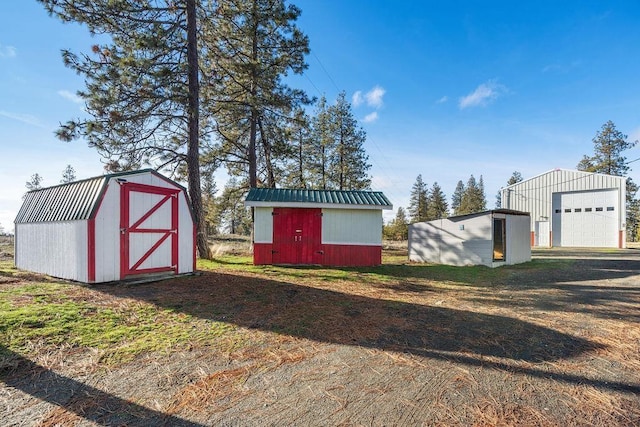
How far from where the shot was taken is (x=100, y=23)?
851cm

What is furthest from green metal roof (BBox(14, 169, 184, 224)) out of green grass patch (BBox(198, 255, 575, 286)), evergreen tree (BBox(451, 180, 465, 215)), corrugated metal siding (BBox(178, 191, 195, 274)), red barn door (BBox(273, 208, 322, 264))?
evergreen tree (BBox(451, 180, 465, 215))

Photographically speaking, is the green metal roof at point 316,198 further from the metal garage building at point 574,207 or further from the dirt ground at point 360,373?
the metal garage building at point 574,207

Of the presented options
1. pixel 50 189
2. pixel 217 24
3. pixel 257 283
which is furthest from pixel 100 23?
pixel 257 283

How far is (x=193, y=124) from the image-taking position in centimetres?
999

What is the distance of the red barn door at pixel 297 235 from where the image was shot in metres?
10.1

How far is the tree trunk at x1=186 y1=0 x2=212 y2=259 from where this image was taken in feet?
31.4

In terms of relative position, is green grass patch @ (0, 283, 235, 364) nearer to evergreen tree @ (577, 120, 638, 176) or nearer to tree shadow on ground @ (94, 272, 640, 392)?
tree shadow on ground @ (94, 272, 640, 392)

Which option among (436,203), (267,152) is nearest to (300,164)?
(267,152)

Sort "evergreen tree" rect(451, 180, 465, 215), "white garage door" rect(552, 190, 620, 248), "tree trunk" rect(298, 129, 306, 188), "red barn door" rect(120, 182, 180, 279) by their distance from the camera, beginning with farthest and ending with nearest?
"evergreen tree" rect(451, 180, 465, 215), "tree trunk" rect(298, 129, 306, 188), "white garage door" rect(552, 190, 620, 248), "red barn door" rect(120, 182, 180, 279)

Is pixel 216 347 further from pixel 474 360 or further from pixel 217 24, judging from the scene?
pixel 217 24

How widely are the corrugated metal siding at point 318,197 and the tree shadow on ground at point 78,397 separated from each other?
24.8 feet

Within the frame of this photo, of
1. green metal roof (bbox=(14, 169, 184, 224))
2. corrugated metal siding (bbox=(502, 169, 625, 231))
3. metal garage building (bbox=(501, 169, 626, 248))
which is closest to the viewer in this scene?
green metal roof (bbox=(14, 169, 184, 224))

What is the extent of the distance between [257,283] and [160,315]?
2.71 m

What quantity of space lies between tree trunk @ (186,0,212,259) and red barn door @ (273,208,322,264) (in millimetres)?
2889
